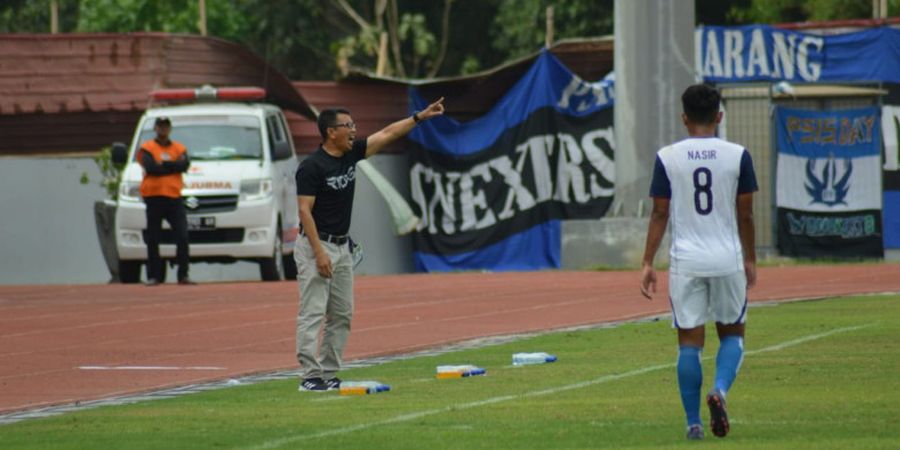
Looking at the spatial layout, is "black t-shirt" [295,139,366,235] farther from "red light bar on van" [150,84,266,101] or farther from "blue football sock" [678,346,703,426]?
"red light bar on van" [150,84,266,101]

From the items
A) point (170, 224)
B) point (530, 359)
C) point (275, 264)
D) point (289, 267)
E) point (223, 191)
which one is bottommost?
point (289, 267)

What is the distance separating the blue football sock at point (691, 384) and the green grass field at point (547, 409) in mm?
161

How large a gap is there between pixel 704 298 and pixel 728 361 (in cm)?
34

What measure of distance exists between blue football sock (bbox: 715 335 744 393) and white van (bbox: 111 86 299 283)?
18.0 m

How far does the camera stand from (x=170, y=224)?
27.5m

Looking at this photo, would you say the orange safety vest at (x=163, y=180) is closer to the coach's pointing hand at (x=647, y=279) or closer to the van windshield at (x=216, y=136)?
the van windshield at (x=216, y=136)

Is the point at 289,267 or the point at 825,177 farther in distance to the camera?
the point at 825,177

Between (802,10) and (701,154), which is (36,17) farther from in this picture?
(701,154)

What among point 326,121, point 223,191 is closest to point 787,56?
point 223,191

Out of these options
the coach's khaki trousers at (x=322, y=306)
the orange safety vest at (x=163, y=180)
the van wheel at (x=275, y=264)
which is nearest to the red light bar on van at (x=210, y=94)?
the van wheel at (x=275, y=264)

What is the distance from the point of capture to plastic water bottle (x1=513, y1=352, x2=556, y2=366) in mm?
15234

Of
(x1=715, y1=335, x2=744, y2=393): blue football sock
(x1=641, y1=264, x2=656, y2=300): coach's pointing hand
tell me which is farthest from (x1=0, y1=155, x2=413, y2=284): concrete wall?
(x1=715, y1=335, x2=744, y2=393): blue football sock

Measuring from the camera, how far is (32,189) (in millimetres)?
34156

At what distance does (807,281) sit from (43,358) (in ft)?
35.9
